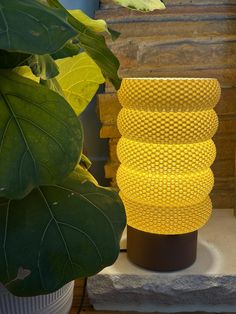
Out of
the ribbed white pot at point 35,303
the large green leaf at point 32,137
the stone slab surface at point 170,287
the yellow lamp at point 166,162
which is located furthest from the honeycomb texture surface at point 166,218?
the large green leaf at point 32,137

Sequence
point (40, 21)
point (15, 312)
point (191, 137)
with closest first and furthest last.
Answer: point (40, 21) < point (15, 312) < point (191, 137)

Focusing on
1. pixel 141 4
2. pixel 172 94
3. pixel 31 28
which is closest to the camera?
pixel 31 28

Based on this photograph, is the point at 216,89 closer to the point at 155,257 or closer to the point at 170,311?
the point at 155,257

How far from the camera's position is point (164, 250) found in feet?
2.77

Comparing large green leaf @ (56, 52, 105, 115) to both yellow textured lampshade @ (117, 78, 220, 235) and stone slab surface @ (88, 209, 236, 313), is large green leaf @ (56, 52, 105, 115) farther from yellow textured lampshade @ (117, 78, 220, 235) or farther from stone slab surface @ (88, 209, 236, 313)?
stone slab surface @ (88, 209, 236, 313)

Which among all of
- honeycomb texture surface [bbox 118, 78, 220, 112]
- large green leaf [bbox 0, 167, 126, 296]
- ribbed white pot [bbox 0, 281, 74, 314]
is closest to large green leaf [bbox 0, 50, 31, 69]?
large green leaf [bbox 0, 167, 126, 296]

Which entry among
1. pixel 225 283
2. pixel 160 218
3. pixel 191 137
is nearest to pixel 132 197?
pixel 160 218

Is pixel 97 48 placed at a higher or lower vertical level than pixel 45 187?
higher

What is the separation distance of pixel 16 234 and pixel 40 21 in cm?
22

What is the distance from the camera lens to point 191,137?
0.79m

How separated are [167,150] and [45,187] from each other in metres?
0.39

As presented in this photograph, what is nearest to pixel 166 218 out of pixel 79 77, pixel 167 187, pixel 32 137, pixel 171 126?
pixel 167 187

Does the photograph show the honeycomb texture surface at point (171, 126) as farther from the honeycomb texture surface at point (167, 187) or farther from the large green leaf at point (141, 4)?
the large green leaf at point (141, 4)

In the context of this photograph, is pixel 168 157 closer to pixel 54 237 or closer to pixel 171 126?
pixel 171 126
